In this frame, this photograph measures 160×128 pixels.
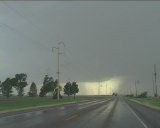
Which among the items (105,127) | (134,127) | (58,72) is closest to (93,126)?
(105,127)

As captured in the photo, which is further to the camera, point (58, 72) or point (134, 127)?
point (58, 72)

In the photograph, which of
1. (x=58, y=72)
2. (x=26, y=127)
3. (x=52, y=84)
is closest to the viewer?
(x=26, y=127)

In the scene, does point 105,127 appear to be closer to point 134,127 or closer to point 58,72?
point 134,127

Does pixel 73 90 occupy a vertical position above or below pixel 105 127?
above

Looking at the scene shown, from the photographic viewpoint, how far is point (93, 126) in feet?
63.3

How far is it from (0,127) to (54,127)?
2.62 meters

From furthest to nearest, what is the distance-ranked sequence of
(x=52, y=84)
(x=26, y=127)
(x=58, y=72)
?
(x=52, y=84)
(x=58, y=72)
(x=26, y=127)

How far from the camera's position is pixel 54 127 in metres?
18.2

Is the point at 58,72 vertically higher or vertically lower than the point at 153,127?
higher

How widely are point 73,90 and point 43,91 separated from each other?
51.4 ft

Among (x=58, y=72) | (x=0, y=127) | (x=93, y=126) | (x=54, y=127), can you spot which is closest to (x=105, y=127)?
(x=93, y=126)

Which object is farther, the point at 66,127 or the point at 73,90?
the point at 73,90

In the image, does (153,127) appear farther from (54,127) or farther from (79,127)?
(54,127)

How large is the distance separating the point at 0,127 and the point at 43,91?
182 meters
